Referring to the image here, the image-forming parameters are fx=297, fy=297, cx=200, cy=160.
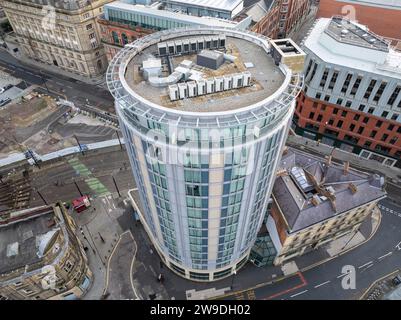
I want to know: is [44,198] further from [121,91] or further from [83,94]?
[121,91]

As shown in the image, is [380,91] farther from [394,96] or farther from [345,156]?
[345,156]

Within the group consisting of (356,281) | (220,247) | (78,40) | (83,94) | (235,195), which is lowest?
(356,281)

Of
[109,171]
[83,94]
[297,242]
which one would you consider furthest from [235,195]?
[83,94]

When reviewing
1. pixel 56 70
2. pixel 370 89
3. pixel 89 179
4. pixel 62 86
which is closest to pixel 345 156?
pixel 370 89

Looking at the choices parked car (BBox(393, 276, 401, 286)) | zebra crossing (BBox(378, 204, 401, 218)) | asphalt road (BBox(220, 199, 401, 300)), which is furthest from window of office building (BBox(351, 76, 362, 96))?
parked car (BBox(393, 276, 401, 286))

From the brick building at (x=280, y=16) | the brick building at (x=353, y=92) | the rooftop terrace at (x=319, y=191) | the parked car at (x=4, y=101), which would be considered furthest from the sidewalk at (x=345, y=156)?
the parked car at (x=4, y=101)

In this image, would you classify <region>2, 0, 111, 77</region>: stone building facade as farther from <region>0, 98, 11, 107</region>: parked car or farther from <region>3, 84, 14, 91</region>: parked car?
<region>0, 98, 11, 107</region>: parked car
